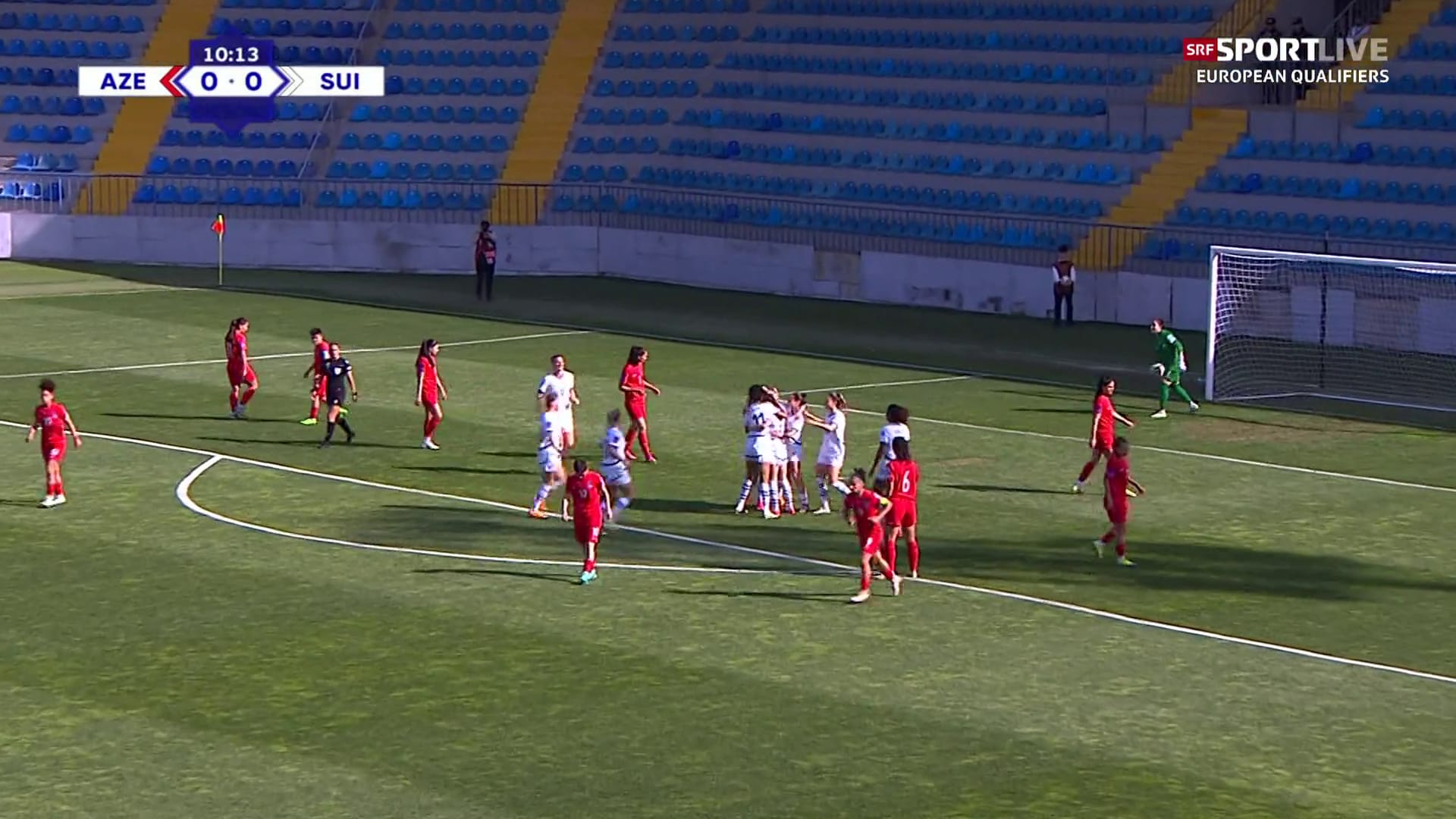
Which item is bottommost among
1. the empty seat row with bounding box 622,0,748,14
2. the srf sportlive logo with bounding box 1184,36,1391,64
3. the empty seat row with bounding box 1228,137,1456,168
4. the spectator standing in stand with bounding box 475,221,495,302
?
the spectator standing in stand with bounding box 475,221,495,302

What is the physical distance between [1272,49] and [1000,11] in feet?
23.2

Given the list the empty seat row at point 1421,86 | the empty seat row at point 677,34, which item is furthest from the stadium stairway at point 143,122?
the empty seat row at point 1421,86

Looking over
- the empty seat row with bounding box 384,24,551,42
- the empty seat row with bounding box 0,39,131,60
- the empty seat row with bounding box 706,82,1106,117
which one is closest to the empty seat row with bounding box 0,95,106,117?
the empty seat row with bounding box 0,39,131,60

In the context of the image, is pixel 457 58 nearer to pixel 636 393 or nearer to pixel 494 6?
pixel 494 6

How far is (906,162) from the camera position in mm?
52312

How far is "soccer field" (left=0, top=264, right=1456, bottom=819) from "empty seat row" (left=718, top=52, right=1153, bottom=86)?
1480 cm

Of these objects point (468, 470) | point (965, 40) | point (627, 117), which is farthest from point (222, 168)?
point (468, 470)

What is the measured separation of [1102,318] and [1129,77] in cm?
669

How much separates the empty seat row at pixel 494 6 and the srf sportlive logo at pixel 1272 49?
17.2m

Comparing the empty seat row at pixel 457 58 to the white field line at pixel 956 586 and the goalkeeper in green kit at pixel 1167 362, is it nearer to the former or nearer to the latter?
the goalkeeper in green kit at pixel 1167 362

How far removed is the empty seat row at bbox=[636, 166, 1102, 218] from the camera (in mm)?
49500

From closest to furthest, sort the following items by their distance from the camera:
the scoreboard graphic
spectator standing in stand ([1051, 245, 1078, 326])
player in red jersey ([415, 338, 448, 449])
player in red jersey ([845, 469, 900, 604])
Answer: player in red jersey ([845, 469, 900, 604]) < player in red jersey ([415, 338, 448, 449]) < spectator standing in stand ([1051, 245, 1078, 326]) < the scoreboard graphic

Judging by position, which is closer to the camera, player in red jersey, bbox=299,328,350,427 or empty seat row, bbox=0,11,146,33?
player in red jersey, bbox=299,328,350,427

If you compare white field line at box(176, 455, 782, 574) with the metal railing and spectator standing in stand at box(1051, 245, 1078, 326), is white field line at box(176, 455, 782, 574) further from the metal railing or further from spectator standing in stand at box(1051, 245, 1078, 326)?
the metal railing
